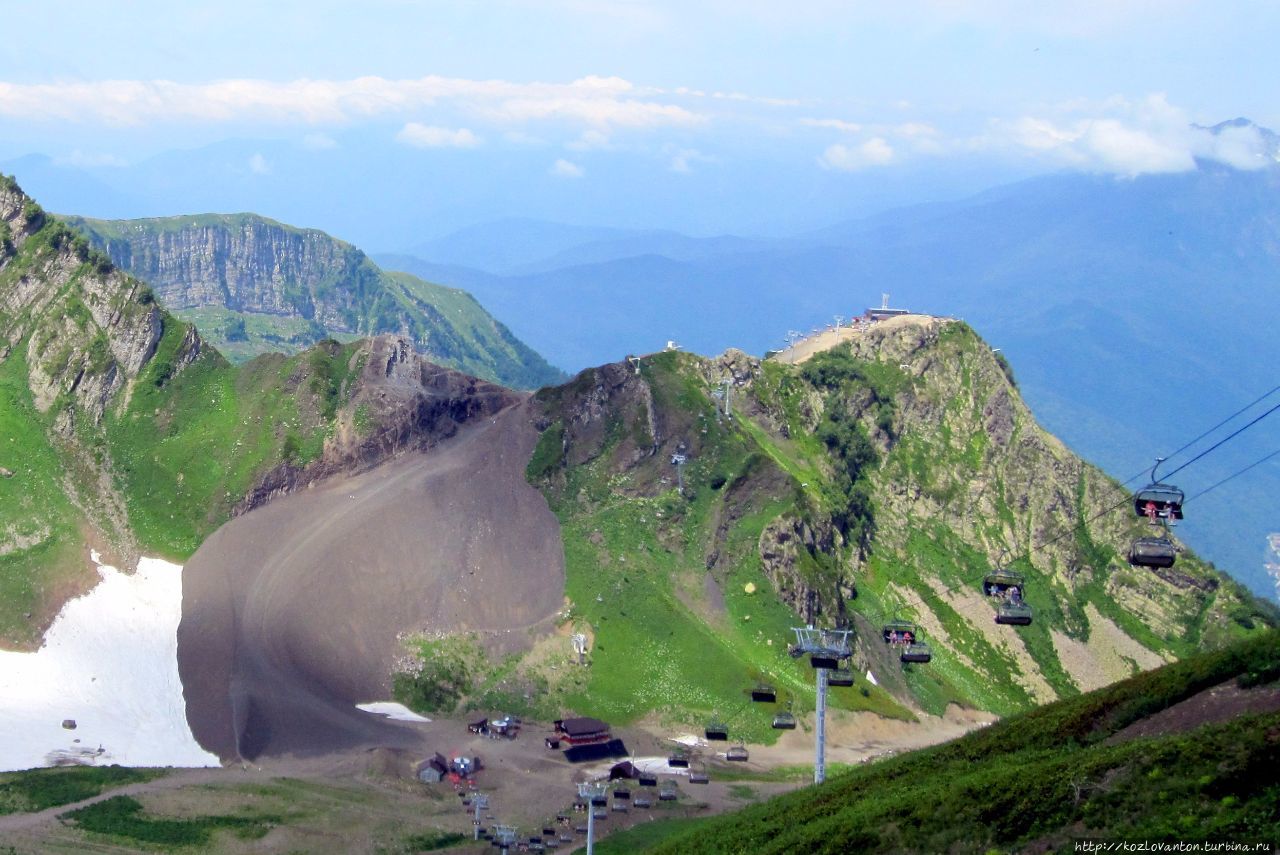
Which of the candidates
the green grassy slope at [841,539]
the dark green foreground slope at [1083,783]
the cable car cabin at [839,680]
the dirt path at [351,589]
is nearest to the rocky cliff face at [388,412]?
the dirt path at [351,589]

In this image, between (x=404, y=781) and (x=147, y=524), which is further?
(x=147, y=524)

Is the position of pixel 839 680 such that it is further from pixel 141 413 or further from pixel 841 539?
pixel 141 413

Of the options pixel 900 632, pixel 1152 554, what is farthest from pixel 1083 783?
pixel 900 632

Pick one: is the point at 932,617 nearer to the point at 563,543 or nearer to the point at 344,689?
the point at 563,543

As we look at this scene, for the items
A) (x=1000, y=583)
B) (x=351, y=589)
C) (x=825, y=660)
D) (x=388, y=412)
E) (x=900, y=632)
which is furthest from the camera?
(x=388, y=412)

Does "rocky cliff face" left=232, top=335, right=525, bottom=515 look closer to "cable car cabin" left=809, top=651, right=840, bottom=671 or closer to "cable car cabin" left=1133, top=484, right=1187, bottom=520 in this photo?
"cable car cabin" left=809, top=651, right=840, bottom=671

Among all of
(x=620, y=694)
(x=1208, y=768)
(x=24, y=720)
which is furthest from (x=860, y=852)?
(x=24, y=720)
